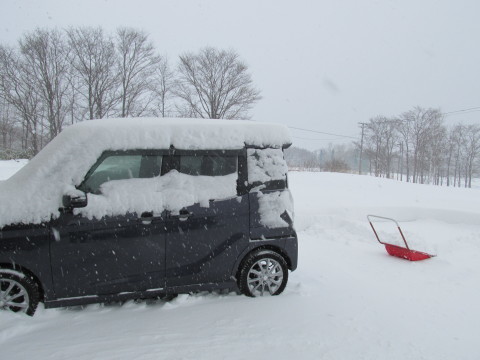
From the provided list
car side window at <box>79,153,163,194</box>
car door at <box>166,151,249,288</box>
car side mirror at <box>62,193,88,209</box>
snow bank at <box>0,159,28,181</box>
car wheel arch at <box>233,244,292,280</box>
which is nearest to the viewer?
car side mirror at <box>62,193,88,209</box>

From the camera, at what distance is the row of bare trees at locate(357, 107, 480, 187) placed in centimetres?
6619

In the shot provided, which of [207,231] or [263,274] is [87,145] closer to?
[207,231]

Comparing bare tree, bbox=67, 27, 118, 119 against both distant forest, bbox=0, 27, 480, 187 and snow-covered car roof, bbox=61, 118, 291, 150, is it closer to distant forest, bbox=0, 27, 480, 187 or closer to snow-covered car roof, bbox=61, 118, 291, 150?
distant forest, bbox=0, 27, 480, 187

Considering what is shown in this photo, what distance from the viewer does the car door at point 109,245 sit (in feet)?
11.1

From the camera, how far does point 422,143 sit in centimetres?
6694

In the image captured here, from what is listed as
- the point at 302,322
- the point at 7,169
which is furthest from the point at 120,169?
the point at 7,169

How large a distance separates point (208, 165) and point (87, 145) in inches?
53.4

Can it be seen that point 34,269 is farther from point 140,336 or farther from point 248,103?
point 248,103

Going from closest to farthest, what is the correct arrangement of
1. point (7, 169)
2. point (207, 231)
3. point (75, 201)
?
point (75, 201) → point (207, 231) → point (7, 169)

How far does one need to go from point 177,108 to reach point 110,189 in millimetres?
37400

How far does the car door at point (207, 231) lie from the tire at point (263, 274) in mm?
209

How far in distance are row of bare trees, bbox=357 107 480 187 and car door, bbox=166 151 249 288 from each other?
64824 mm

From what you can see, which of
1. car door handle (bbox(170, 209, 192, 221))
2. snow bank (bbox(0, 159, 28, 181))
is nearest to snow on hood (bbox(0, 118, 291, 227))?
car door handle (bbox(170, 209, 192, 221))

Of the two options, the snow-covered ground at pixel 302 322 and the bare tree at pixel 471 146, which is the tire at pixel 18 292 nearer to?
the snow-covered ground at pixel 302 322
